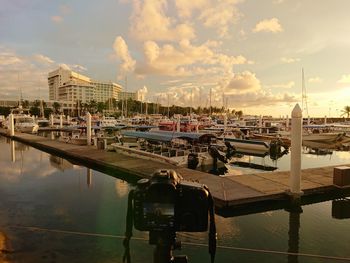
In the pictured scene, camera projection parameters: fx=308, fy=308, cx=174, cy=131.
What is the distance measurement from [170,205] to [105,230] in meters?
7.32

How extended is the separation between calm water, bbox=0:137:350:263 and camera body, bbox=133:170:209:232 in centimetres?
487

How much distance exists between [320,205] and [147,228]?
12229mm

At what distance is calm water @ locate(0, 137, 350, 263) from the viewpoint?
832 cm

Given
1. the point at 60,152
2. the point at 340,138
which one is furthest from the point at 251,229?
the point at 340,138

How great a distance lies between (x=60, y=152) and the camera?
2925 centimetres

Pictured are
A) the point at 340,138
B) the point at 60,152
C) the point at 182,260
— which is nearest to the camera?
the point at 182,260

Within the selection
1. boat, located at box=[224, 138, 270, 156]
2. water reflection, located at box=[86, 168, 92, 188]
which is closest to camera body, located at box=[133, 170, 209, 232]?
water reflection, located at box=[86, 168, 92, 188]

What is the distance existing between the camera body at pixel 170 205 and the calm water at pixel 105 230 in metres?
4.87

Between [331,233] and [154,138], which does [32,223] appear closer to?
[331,233]

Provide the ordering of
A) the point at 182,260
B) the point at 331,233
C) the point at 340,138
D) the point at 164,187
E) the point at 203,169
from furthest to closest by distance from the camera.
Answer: the point at 340,138 → the point at 203,169 → the point at 331,233 → the point at 182,260 → the point at 164,187

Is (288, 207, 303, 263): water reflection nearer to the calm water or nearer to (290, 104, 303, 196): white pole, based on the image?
the calm water

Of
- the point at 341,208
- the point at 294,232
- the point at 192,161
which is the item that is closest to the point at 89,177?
the point at 192,161

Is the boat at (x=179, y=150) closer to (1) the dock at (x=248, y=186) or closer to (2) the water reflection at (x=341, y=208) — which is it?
(1) the dock at (x=248, y=186)

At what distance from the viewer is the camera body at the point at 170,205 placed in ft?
11.9
